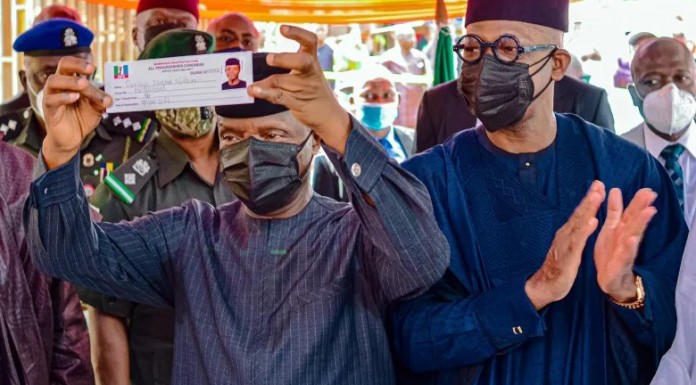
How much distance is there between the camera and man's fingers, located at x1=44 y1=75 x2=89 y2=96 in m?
2.34

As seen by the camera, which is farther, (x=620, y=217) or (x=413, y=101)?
(x=413, y=101)

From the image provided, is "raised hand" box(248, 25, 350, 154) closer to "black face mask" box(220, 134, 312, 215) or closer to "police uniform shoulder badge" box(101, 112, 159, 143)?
"black face mask" box(220, 134, 312, 215)

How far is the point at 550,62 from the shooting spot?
294 cm

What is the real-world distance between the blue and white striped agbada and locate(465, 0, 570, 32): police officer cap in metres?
0.65

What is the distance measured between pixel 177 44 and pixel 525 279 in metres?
1.54

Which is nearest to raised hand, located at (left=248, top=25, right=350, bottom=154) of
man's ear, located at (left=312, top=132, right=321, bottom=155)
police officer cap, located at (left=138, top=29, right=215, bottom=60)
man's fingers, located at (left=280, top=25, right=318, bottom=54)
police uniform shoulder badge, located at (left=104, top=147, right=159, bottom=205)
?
man's fingers, located at (left=280, top=25, right=318, bottom=54)

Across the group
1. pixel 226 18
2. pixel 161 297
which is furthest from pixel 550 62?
pixel 226 18

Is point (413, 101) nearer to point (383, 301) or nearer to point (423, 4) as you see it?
point (423, 4)

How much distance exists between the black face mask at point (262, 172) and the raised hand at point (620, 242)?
2.49 ft

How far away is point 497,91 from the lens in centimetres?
282

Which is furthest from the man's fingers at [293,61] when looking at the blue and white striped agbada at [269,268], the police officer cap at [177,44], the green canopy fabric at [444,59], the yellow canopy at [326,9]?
the yellow canopy at [326,9]

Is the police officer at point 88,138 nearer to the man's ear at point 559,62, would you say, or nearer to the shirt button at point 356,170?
the man's ear at point 559,62

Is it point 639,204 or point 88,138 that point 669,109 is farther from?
point 88,138

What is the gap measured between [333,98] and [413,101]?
272 inches
